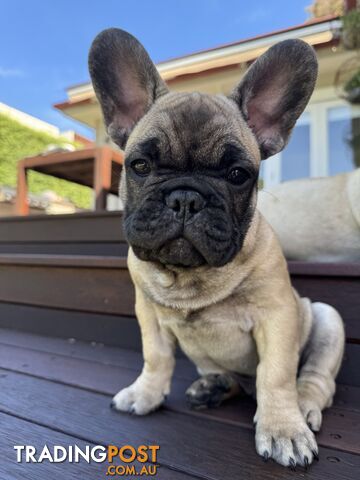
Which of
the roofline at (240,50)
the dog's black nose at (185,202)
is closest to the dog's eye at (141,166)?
the dog's black nose at (185,202)

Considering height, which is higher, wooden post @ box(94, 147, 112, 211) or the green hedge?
the green hedge

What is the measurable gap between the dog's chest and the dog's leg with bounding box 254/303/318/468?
67mm

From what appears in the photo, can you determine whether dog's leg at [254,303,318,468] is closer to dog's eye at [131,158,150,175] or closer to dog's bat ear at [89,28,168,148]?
dog's eye at [131,158,150,175]

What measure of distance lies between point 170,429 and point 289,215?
5.49ft

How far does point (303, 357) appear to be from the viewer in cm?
163

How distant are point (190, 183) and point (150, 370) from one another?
30.7 inches

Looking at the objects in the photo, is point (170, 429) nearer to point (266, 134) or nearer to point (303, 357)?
point (303, 357)

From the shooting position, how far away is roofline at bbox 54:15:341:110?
489cm

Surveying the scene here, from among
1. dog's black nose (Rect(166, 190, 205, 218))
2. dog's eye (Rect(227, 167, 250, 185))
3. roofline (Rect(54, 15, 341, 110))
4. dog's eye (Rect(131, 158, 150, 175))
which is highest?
roofline (Rect(54, 15, 341, 110))

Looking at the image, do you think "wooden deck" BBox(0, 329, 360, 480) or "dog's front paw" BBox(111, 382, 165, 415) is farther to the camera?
"dog's front paw" BBox(111, 382, 165, 415)

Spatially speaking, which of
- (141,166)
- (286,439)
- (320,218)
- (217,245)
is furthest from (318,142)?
(286,439)

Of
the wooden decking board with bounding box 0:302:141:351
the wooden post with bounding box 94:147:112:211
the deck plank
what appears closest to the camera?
the deck plank

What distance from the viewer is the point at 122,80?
1.58 m

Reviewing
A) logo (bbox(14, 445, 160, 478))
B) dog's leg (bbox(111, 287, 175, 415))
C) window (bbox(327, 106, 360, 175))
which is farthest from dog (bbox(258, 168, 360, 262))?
window (bbox(327, 106, 360, 175))
